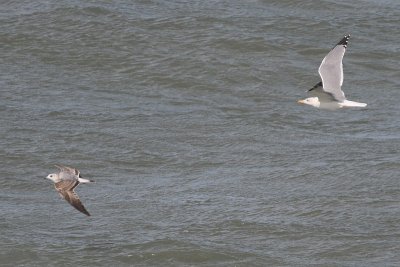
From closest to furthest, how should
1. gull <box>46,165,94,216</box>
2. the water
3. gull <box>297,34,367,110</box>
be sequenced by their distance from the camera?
gull <box>46,165,94,216</box>, the water, gull <box>297,34,367,110</box>

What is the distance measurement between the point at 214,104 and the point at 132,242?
17.7 feet

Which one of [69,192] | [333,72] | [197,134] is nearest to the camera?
[69,192]

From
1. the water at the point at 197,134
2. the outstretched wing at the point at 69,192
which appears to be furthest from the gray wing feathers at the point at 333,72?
the outstretched wing at the point at 69,192

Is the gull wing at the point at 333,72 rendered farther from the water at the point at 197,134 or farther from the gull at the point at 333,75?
the water at the point at 197,134

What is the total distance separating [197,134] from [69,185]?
5.00 metres

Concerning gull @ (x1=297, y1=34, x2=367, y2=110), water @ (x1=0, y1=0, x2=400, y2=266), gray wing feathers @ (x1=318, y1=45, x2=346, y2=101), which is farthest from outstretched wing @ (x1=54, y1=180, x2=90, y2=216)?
gray wing feathers @ (x1=318, y1=45, x2=346, y2=101)

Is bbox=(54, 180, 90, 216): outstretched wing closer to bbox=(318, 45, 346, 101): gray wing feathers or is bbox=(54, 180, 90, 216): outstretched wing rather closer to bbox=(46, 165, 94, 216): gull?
bbox=(46, 165, 94, 216): gull

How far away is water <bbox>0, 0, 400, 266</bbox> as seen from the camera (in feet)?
41.0

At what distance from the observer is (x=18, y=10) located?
802 inches

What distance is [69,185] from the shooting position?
37.4 feet

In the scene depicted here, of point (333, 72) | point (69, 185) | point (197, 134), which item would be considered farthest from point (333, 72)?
point (197, 134)

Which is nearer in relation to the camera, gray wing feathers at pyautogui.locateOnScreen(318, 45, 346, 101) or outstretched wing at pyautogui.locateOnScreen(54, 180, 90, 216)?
outstretched wing at pyautogui.locateOnScreen(54, 180, 90, 216)

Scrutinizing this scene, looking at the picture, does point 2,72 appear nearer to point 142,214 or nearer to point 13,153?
point 13,153

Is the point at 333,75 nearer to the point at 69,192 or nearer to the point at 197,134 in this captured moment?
the point at 69,192
